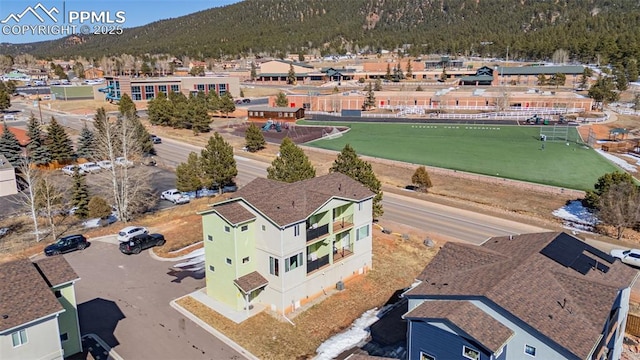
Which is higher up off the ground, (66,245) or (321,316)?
(66,245)

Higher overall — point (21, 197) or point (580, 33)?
point (580, 33)

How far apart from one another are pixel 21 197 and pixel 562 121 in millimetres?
86396

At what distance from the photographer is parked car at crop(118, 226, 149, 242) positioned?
3522 centimetres

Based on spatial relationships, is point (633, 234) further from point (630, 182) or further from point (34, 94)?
point (34, 94)

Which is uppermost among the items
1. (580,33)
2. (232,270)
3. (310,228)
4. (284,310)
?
(580,33)

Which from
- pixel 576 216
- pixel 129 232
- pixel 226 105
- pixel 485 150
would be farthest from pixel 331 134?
pixel 129 232

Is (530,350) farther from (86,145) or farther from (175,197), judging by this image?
(86,145)

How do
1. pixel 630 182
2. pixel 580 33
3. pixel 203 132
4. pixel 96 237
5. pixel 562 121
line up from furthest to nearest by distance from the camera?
pixel 580 33
pixel 562 121
pixel 203 132
pixel 630 182
pixel 96 237

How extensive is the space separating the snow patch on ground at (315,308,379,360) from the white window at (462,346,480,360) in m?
7.65

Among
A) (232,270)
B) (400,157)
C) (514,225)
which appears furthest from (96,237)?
(400,157)

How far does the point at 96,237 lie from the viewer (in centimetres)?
3600

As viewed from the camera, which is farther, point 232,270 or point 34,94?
point 34,94

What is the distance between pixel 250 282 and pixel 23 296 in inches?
416

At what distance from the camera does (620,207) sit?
35.9 metres
